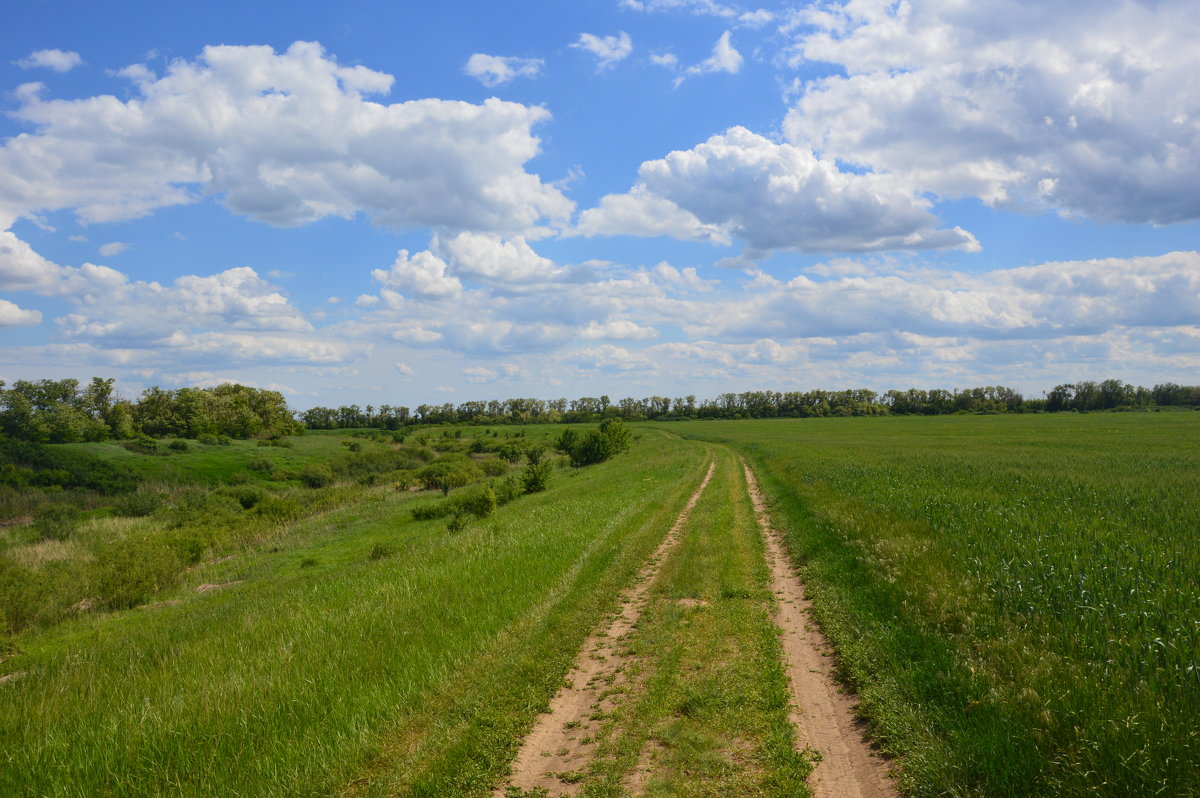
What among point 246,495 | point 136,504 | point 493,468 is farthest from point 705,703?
point 493,468

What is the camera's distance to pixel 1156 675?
19.6 ft

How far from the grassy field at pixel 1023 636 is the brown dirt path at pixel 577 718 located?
3170 mm

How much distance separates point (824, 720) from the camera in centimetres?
656

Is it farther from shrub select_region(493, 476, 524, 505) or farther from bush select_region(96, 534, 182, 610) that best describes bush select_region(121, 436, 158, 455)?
bush select_region(96, 534, 182, 610)

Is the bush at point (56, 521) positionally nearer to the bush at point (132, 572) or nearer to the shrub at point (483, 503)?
the bush at point (132, 572)

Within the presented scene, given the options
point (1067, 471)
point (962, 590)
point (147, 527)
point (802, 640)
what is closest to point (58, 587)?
point (147, 527)

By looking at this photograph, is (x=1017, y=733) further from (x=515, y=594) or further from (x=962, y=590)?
(x=515, y=594)

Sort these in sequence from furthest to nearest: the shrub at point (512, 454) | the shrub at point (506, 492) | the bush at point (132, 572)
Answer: the shrub at point (512, 454)
the shrub at point (506, 492)
the bush at point (132, 572)

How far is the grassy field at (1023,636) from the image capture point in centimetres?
509

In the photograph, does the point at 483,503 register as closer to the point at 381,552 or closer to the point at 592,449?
the point at 381,552

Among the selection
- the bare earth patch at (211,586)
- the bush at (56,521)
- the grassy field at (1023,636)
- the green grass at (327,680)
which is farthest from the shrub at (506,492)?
the bush at (56,521)

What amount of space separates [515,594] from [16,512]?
5530cm

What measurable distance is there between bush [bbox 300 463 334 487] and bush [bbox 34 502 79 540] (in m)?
25.8

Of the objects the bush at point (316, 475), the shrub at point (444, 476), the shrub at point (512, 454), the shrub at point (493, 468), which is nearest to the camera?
the shrub at point (444, 476)
